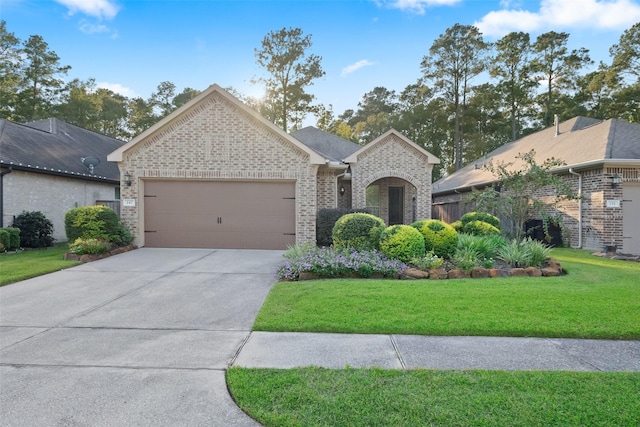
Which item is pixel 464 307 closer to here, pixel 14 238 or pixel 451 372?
pixel 451 372

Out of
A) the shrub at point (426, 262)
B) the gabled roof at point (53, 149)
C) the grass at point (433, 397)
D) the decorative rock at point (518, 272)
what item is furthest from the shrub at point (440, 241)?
the gabled roof at point (53, 149)

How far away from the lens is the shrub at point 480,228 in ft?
35.5

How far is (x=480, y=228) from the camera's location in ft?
36.7

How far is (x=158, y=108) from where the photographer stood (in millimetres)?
38500

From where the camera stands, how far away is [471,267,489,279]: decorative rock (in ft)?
23.3

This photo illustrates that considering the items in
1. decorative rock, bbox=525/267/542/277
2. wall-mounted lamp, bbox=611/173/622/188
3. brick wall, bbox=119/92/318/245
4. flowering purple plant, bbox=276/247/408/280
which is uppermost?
brick wall, bbox=119/92/318/245

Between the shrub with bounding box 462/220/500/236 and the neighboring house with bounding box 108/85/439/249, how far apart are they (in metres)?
5.30

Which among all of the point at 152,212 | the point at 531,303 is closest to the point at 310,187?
the point at 152,212

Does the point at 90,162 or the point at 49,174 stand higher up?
the point at 90,162

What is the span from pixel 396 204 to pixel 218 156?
1066cm

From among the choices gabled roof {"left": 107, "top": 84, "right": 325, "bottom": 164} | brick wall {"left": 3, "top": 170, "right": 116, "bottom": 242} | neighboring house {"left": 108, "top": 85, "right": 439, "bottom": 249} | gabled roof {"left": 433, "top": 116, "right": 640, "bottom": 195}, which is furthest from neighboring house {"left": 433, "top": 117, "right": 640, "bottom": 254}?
brick wall {"left": 3, "top": 170, "right": 116, "bottom": 242}

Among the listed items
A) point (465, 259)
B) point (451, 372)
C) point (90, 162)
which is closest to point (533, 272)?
point (465, 259)

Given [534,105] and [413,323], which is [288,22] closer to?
[534,105]

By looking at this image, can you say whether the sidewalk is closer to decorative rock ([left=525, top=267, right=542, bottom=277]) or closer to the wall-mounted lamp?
decorative rock ([left=525, top=267, right=542, bottom=277])
